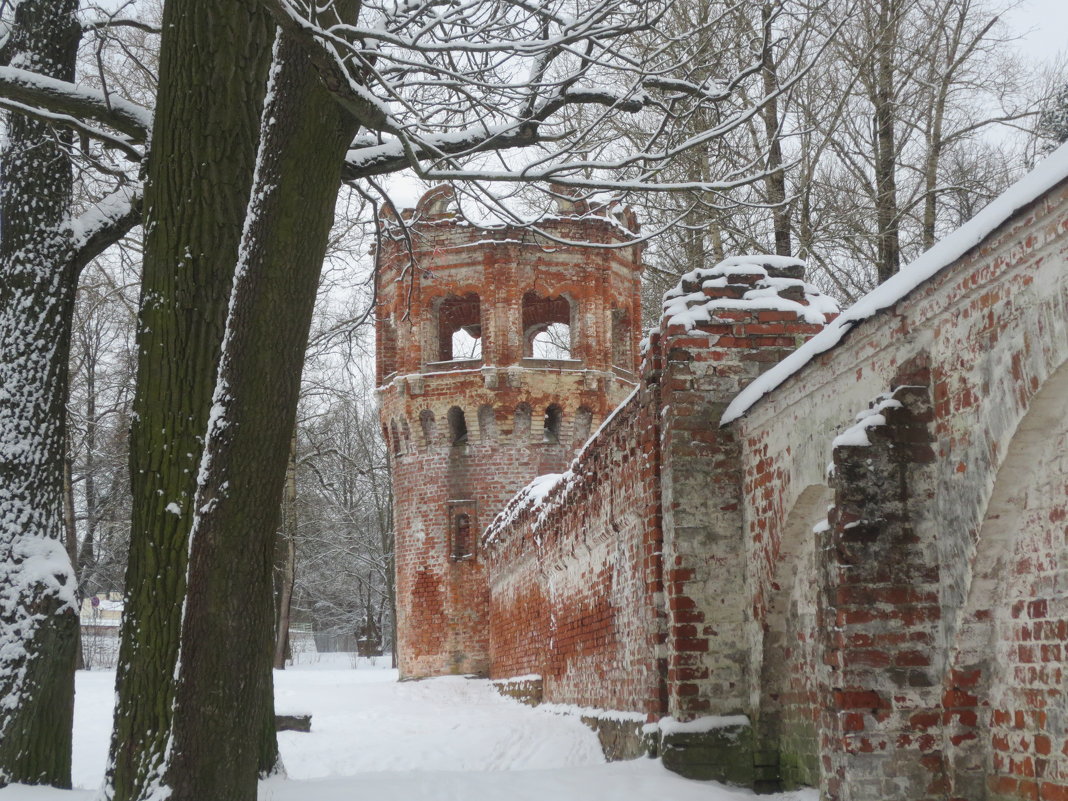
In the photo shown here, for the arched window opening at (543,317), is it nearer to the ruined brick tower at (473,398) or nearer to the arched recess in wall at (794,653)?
the ruined brick tower at (473,398)

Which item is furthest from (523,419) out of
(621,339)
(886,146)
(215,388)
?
(215,388)

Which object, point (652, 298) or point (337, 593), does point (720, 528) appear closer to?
point (652, 298)

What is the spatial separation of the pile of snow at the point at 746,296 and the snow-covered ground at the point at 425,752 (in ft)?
10.3

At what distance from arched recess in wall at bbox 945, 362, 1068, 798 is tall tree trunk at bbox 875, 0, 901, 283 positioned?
1196cm

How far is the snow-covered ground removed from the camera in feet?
21.4

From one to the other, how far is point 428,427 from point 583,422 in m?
3.64

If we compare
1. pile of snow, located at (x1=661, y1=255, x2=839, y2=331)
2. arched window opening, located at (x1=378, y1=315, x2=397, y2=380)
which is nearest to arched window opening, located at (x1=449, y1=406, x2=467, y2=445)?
arched window opening, located at (x1=378, y1=315, x2=397, y2=380)

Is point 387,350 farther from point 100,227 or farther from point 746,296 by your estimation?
point 746,296

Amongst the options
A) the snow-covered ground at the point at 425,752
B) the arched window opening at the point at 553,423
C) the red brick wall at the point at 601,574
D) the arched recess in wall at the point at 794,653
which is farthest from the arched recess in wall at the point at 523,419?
the arched recess in wall at the point at 794,653

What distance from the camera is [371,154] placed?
258 inches

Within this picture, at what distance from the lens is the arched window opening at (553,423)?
25.6m

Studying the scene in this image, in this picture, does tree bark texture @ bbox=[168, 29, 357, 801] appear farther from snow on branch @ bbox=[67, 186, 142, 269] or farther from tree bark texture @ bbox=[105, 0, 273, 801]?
snow on branch @ bbox=[67, 186, 142, 269]

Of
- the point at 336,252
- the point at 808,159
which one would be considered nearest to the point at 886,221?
the point at 808,159

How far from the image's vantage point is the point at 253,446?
471 cm
